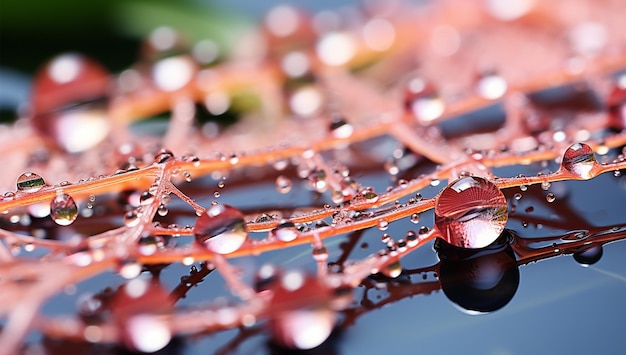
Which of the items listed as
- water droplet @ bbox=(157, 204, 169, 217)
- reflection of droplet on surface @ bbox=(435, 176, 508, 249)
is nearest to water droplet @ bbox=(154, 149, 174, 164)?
water droplet @ bbox=(157, 204, 169, 217)

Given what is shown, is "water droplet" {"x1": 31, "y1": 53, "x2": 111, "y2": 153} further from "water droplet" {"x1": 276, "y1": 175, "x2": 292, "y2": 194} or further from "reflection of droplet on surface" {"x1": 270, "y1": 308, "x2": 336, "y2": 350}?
"reflection of droplet on surface" {"x1": 270, "y1": 308, "x2": 336, "y2": 350}

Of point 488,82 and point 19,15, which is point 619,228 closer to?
point 488,82

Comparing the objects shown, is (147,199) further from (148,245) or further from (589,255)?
(589,255)

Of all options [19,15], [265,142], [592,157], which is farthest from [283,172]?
[19,15]

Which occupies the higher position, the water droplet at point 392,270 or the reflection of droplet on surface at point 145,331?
the water droplet at point 392,270

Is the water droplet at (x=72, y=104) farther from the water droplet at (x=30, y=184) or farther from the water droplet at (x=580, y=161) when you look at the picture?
the water droplet at (x=580, y=161)

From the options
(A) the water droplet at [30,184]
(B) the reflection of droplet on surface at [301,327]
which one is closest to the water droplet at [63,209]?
(A) the water droplet at [30,184]
